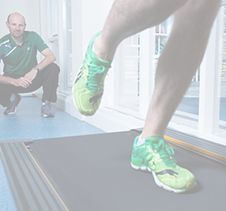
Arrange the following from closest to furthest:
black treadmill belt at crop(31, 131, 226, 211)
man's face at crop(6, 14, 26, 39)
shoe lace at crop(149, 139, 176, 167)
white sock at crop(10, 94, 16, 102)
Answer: black treadmill belt at crop(31, 131, 226, 211), shoe lace at crop(149, 139, 176, 167), man's face at crop(6, 14, 26, 39), white sock at crop(10, 94, 16, 102)

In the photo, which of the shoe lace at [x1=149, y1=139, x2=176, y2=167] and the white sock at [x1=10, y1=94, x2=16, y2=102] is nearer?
the shoe lace at [x1=149, y1=139, x2=176, y2=167]

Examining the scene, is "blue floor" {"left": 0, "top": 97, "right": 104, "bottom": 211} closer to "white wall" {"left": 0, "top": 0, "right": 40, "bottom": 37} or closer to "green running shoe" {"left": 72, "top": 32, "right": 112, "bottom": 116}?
"green running shoe" {"left": 72, "top": 32, "right": 112, "bottom": 116}

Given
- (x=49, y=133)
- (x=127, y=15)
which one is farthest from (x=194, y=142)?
(x=49, y=133)

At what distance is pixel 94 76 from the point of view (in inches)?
37.9

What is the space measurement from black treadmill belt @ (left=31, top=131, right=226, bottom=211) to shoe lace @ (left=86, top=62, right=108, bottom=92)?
1.10ft

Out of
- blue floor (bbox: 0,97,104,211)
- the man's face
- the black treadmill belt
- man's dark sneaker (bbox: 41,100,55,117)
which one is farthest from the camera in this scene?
the man's face

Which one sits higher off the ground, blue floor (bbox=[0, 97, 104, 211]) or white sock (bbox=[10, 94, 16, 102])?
white sock (bbox=[10, 94, 16, 102])

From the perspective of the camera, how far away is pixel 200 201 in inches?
34.3

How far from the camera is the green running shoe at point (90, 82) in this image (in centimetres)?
94

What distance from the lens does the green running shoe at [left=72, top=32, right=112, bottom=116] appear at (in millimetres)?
942

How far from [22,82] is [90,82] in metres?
2.37

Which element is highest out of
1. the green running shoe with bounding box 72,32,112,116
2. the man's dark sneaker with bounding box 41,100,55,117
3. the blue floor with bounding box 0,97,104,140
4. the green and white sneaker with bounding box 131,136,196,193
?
the green running shoe with bounding box 72,32,112,116

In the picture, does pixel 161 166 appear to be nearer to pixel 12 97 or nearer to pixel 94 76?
pixel 94 76

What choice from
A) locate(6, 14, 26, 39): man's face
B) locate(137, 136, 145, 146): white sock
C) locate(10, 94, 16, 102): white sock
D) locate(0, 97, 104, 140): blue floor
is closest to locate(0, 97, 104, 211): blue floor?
locate(0, 97, 104, 140): blue floor
